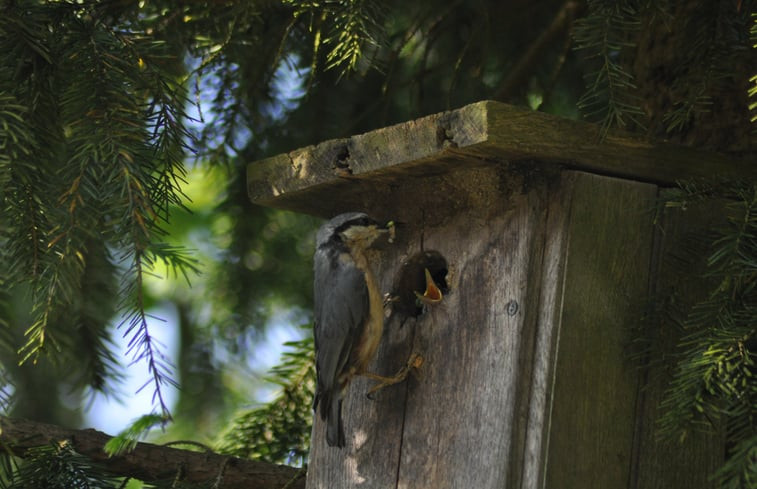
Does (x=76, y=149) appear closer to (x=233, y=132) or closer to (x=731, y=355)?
(x=233, y=132)

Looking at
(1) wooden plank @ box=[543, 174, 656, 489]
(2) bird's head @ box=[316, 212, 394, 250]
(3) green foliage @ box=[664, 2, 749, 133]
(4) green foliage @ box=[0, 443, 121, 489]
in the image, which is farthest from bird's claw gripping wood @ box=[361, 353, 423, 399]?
(3) green foliage @ box=[664, 2, 749, 133]

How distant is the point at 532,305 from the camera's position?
2.39m

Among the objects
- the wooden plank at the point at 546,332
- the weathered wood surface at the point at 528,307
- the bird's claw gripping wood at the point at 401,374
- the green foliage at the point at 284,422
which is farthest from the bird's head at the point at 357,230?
the green foliage at the point at 284,422

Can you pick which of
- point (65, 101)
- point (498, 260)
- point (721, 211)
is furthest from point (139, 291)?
point (721, 211)

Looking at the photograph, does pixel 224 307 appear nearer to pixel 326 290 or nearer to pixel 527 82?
pixel 326 290

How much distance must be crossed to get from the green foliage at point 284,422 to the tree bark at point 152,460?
425mm

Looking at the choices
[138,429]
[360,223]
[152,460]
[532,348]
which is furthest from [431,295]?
[138,429]

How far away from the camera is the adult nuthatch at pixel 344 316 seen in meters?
2.63

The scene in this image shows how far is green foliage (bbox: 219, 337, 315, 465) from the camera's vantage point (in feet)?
10.7

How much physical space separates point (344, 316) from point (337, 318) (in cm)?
3

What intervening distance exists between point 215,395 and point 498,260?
1831 millimetres

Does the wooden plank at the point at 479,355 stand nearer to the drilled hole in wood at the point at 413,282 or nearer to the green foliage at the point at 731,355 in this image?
the drilled hole in wood at the point at 413,282

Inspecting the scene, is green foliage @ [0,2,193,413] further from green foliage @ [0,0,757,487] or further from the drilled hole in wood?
the drilled hole in wood

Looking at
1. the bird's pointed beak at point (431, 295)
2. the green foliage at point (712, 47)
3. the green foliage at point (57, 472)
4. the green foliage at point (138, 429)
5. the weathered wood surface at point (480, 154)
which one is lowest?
the green foliage at point (57, 472)
